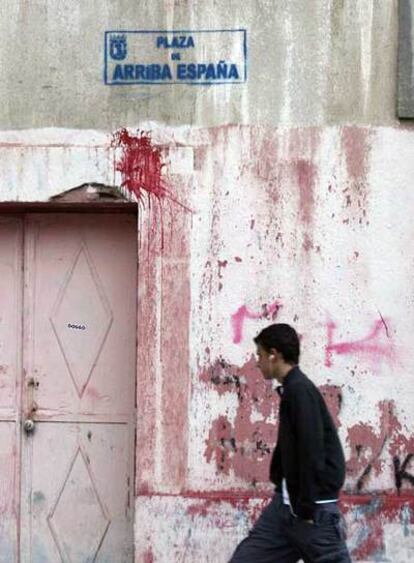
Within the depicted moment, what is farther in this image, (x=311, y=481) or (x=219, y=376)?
(x=219, y=376)

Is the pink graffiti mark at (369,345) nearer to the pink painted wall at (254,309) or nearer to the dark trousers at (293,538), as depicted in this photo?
the pink painted wall at (254,309)

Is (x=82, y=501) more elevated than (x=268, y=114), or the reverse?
(x=268, y=114)

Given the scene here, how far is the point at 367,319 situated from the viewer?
24.4 feet

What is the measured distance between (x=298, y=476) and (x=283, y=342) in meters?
0.65

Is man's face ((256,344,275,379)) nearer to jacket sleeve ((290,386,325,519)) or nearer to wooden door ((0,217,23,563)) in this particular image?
jacket sleeve ((290,386,325,519))

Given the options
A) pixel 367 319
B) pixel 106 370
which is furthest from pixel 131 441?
pixel 367 319

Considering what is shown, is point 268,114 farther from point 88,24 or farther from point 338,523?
point 338,523

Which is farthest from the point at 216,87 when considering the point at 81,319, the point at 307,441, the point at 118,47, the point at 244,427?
the point at 307,441

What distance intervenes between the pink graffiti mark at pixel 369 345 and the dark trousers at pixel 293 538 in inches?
60.1

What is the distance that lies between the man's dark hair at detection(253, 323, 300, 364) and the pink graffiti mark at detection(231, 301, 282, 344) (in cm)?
142

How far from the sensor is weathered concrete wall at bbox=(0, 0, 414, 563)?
7430 mm

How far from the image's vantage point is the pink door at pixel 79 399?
7773 mm

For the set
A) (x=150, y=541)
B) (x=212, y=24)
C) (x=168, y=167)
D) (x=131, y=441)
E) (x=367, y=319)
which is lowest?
(x=150, y=541)

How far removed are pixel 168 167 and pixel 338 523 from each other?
2.60 metres
